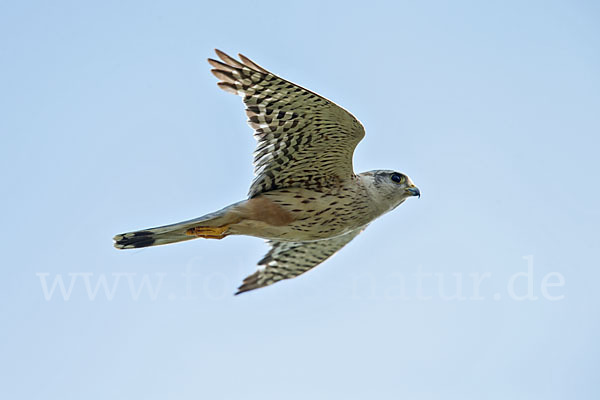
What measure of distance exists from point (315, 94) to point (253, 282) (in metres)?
3.30

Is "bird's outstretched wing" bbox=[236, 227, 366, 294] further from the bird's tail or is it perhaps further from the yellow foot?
the bird's tail

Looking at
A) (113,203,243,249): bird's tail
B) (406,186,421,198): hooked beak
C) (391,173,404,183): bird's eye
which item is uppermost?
(391,173,404,183): bird's eye

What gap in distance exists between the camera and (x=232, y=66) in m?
6.38

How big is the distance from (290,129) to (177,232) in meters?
1.50

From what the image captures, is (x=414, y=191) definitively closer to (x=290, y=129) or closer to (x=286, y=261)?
(x=290, y=129)

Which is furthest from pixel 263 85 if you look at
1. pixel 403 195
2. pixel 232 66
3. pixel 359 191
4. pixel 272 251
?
pixel 272 251

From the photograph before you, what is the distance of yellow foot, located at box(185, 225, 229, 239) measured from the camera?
6.84 m

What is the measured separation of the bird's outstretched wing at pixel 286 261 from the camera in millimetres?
8727

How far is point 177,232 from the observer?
6789mm

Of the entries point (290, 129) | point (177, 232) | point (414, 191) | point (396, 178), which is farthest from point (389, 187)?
point (177, 232)

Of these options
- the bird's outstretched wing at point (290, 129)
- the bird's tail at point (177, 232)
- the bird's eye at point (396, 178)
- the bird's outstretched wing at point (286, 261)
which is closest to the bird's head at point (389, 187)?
the bird's eye at point (396, 178)

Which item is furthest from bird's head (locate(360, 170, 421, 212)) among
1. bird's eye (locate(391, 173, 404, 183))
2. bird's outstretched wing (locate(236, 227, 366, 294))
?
bird's outstretched wing (locate(236, 227, 366, 294))

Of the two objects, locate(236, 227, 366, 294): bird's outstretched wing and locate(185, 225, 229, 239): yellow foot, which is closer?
locate(185, 225, 229, 239): yellow foot

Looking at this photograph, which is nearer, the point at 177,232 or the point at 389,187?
the point at 177,232
